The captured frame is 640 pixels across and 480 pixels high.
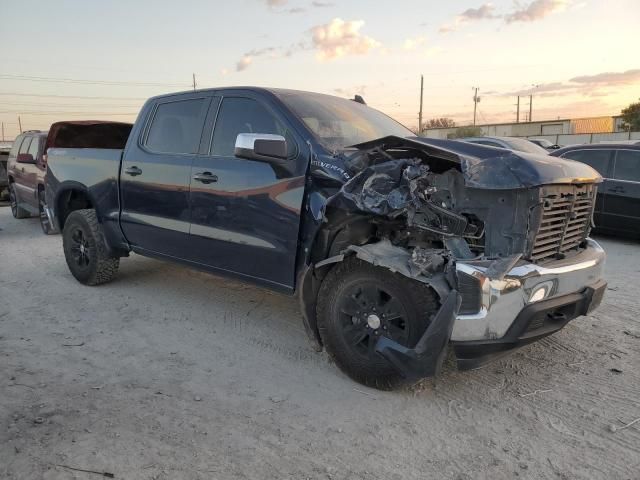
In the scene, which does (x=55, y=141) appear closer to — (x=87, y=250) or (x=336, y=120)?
(x=87, y=250)

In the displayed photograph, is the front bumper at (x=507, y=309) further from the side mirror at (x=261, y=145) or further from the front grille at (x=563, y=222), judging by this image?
the side mirror at (x=261, y=145)

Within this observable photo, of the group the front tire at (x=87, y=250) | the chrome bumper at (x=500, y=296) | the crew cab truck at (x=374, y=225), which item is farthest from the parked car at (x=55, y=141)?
the chrome bumper at (x=500, y=296)

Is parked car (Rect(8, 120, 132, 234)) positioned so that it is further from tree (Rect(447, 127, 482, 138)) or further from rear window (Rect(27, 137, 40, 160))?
tree (Rect(447, 127, 482, 138))

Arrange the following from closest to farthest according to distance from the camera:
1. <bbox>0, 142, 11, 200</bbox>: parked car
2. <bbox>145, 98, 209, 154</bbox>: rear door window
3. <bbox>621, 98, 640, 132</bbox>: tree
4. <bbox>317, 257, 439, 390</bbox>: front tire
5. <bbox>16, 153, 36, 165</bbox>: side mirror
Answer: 1. <bbox>317, 257, 439, 390</bbox>: front tire
2. <bbox>145, 98, 209, 154</bbox>: rear door window
3. <bbox>16, 153, 36, 165</bbox>: side mirror
4. <bbox>0, 142, 11, 200</bbox>: parked car
5. <bbox>621, 98, 640, 132</bbox>: tree

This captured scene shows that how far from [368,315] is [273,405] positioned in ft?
2.60

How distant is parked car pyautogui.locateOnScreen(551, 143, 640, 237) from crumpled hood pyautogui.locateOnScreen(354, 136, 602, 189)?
5.52 meters

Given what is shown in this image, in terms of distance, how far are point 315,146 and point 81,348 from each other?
2360 millimetres

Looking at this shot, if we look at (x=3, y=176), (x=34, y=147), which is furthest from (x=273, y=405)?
(x=3, y=176)

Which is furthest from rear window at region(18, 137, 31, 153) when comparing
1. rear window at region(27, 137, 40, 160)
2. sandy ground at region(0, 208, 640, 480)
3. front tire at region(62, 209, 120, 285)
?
sandy ground at region(0, 208, 640, 480)

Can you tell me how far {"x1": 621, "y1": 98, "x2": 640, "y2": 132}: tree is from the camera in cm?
4878

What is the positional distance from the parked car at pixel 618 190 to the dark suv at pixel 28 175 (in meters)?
9.02

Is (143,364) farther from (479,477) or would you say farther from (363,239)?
(479,477)

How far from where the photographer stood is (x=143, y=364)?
382 cm

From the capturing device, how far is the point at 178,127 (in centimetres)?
487
